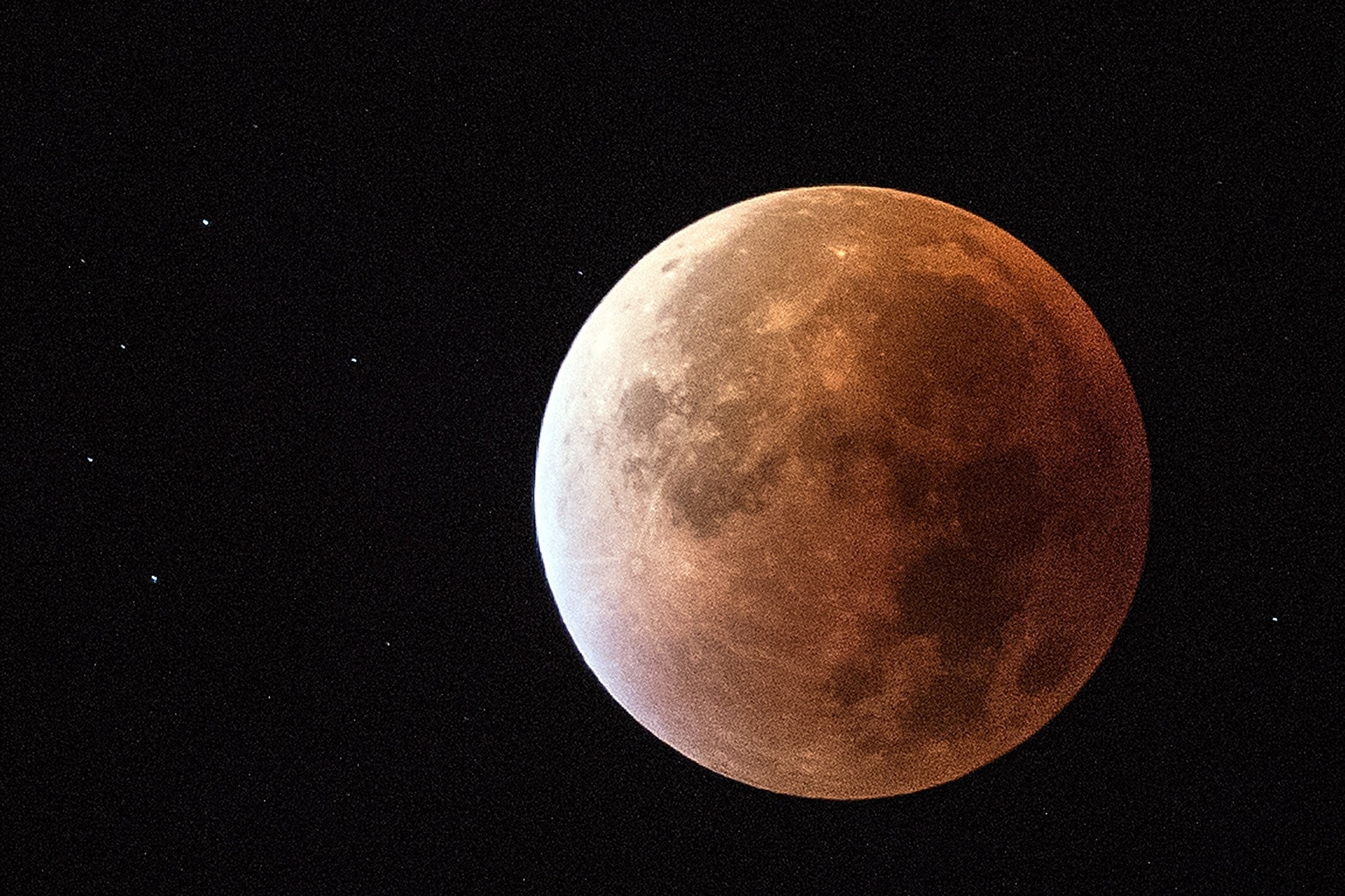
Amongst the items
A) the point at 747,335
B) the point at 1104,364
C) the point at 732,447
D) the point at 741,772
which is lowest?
the point at 741,772

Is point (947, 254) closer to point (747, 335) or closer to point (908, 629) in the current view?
point (747, 335)

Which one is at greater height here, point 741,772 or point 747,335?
point 747,335

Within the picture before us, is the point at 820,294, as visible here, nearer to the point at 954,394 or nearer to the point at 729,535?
the point at 954,394

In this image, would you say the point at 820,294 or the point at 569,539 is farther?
the point at 569,539

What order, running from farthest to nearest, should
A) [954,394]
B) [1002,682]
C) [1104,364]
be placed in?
[1104,364] < [1002,682] < [954,394]

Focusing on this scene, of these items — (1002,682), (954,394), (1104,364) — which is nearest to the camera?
(954,394)

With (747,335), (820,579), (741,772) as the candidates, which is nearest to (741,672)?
(820,579)
